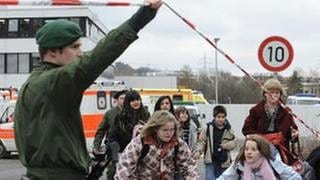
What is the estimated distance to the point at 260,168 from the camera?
749 centimetres

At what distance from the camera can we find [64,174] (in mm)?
3715

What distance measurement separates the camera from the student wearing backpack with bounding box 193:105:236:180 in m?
11.2

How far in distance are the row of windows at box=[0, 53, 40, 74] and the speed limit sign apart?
56.7 meters

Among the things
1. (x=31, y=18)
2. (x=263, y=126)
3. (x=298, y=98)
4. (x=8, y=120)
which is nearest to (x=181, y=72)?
(x=31, y=18)

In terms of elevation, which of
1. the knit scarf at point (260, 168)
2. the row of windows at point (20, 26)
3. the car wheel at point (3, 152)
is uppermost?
the row of windows at point (20, 26)

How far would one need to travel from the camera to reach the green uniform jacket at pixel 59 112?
3490 millimetres

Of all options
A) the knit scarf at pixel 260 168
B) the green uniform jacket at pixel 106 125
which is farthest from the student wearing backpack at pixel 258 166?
the green uniform jacket at pixel 106 125

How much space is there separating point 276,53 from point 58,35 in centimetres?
931

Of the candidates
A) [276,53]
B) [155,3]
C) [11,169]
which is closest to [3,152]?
[11,169]

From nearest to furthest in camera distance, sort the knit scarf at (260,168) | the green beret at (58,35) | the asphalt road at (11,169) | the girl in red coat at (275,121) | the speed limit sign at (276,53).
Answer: the green beret at (58,35), the knit scarf at (260,168), the girl in red coat at (275,121), the speed limit sign at (276,53), the asphalt road at (11,169)

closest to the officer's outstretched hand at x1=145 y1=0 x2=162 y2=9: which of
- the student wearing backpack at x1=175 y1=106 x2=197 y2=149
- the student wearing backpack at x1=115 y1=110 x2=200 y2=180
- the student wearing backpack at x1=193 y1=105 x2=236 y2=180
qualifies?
the student wearing backpack at x1=115 y1=110 x2=200 y2=180

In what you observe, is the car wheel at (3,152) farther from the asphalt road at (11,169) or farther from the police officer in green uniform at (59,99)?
the police officer in green uniform at (59,99)

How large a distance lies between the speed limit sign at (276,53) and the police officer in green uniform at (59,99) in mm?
9076

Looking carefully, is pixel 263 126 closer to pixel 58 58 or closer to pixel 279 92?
pixel 279 92
